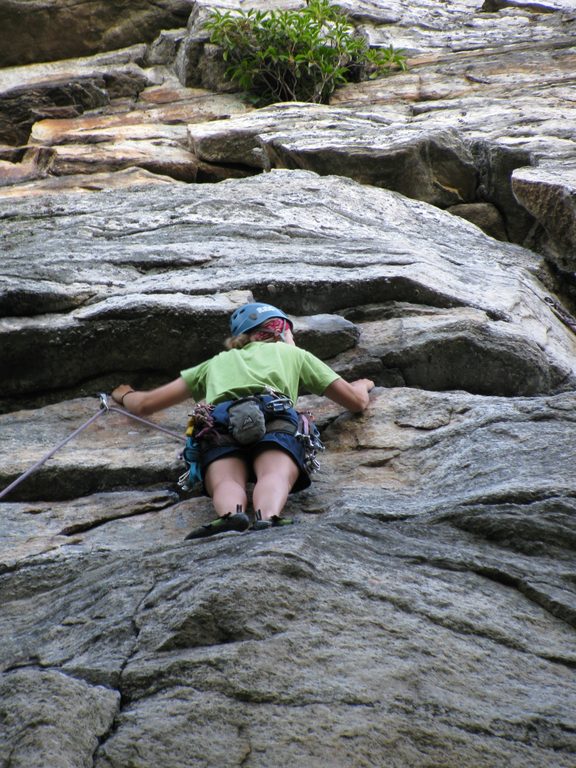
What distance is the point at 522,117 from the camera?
11.6 meters

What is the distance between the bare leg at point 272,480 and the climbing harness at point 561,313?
4.19 m

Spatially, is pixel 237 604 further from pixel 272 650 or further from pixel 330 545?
pixel 330 545

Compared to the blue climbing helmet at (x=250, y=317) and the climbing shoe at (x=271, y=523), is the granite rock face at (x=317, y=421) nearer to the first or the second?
the climbing shoe at (x=271, y=523)

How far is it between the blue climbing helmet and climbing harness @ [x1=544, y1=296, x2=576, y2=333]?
3.33 meters

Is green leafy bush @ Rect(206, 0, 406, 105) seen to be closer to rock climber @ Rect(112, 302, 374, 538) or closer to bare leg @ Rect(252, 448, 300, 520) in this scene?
rock climber @ Rect(112, 302, 374, 538)

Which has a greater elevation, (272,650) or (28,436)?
(272,650)

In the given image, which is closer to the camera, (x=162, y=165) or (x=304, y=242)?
(x=304, y=242)

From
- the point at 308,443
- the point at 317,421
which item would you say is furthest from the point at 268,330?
the point at 308,443

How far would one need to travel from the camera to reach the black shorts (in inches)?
197

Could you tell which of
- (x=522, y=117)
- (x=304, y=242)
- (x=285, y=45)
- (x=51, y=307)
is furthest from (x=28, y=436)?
(x=285, y=45)

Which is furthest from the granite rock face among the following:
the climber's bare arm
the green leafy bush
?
the green leafy bush

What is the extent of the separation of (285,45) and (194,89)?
197 cm

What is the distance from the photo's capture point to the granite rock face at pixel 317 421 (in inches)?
118

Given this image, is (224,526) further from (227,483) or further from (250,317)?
(250,317)
